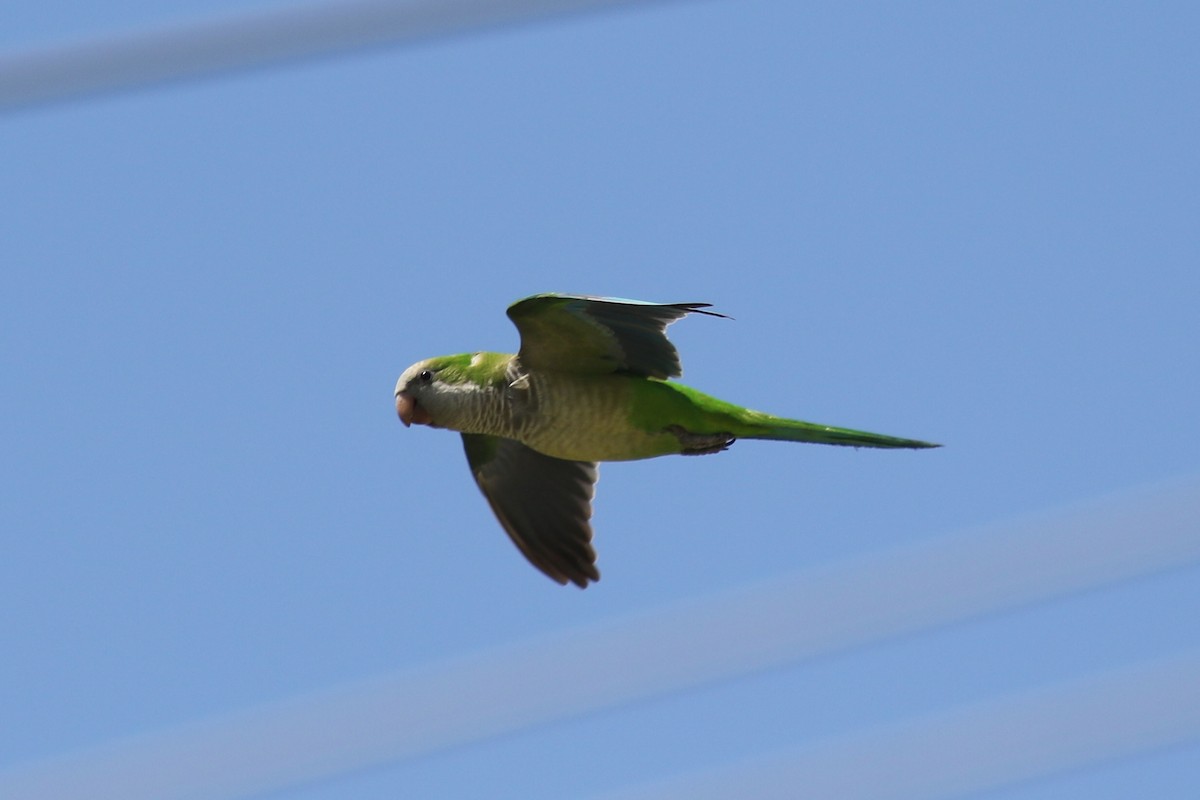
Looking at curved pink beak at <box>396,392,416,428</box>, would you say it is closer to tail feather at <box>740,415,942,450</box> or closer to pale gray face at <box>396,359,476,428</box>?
pale gray face at <box>396,359,476,428</box>

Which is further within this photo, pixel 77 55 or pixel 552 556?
pixel 552 556

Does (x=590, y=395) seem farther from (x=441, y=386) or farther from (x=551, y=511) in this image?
(x=551, y=511)

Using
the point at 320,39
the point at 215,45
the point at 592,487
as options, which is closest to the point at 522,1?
the point at 320,39

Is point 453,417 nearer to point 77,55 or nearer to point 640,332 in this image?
point 640,332

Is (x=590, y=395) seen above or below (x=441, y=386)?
below

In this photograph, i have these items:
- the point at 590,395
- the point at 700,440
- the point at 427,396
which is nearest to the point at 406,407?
the point at 427,396
